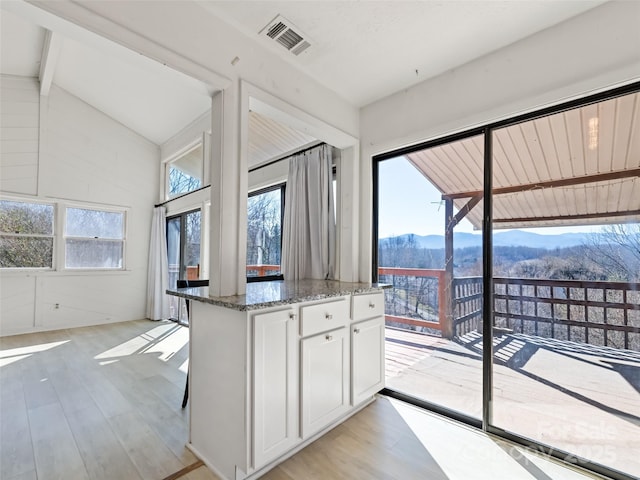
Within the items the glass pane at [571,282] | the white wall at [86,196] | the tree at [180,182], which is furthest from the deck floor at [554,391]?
the white wall at [86,196]

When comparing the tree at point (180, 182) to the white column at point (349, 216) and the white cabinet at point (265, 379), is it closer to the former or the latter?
the white column at point (349, 216)

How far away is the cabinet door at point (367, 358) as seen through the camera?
6.90 feet

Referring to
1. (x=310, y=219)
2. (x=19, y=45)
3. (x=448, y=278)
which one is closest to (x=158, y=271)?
(x=19, y=45)

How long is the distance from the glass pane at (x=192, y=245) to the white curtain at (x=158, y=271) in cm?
59

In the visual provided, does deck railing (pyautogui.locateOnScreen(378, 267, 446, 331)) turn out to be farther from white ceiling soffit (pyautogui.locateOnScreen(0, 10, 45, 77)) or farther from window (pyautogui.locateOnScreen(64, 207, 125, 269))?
window (pyautogui.locateOnScreen(64, 207, 125, 269))

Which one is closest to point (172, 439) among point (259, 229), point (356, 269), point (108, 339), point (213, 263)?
point (213, 263)

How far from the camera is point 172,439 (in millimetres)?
1893

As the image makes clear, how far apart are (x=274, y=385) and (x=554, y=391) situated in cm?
173

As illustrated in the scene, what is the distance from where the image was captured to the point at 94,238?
5266 millimetres

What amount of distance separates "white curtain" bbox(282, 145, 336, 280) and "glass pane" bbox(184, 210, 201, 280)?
7.65 ft

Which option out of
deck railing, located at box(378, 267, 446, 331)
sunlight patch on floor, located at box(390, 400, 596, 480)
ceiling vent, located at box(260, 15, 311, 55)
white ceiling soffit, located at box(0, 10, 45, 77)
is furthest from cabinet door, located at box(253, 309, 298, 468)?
white ceiling soffit, located at box(0, 10, 45, 77)

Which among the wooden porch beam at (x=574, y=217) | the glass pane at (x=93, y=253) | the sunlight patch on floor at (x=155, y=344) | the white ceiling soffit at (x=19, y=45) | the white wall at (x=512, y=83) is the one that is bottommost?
the sunlight patch on floor at (x=155, y=344)

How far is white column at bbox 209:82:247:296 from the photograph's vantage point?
1745 millimetres

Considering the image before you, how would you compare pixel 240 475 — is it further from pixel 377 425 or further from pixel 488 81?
pixel 488 81
